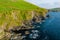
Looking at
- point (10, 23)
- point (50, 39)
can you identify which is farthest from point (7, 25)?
point (50, 39)

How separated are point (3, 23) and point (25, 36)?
16.1 meters

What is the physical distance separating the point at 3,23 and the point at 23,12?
135 feet

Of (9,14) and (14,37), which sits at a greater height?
(9,14)

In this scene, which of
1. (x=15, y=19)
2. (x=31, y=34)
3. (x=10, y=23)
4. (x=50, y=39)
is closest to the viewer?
(x=50, y=39)

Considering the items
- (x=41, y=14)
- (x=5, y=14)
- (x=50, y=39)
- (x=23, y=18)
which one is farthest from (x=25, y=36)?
(x=41, y=14)

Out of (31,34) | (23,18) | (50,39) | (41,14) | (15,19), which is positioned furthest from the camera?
(41,14)

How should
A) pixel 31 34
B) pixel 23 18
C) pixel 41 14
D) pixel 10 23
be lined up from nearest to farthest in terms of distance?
pixel 31 34
pixel 10 23
pixel 23 18
pixel 41 14

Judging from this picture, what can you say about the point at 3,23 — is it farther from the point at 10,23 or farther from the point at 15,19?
the point at 15,19

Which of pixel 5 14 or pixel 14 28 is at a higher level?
pixel 5 14

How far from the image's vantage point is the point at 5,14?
414ft

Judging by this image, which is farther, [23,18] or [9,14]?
[23,18]

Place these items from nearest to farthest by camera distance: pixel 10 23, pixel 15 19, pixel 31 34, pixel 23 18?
pixel 31 34 < pixel 10 23 < pixel 15 19 < pixel 23 18

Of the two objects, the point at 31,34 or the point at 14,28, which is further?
the point at 14,28

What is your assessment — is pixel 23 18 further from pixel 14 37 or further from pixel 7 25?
pixel 14 37
